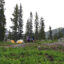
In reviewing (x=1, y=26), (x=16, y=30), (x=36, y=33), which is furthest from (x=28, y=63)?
(x=36, y=33)

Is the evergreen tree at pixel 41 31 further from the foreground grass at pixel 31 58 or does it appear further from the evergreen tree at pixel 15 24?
the foreground grass at pixel 31 58

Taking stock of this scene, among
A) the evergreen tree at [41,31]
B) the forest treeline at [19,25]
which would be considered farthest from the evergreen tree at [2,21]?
the evergreen tree at [41,31]

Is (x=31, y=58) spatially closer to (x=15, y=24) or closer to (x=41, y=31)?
(x=15, y=24)

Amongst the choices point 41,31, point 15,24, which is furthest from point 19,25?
point 41,31

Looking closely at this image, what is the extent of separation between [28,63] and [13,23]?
164ft

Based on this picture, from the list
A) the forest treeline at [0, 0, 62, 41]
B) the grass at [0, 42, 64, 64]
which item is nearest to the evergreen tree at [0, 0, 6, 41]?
the forest treeline at [0, 0, 62, 41]

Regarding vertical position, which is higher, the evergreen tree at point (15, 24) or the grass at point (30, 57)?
the evergreen tree at point (15, 24)

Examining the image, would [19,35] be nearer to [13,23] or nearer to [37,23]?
[13,23]

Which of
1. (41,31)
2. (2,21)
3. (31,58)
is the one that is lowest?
(31,58)

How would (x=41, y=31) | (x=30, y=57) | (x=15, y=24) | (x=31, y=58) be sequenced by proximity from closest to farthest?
(x=31, y=58), (x=30, y=57), (x=15, y=24), (x=41, y=31)

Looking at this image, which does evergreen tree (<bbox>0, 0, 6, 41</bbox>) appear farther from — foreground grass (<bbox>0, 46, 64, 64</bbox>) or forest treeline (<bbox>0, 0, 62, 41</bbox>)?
foreground grass (<bbox>0, 46, 64, 64</bbox>)

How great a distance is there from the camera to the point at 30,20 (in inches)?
3022

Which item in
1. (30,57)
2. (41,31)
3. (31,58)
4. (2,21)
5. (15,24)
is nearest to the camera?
(31,58)

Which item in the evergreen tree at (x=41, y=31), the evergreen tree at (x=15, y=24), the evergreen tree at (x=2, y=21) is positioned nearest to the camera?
the evergreen tree at (x=2, y=21)
